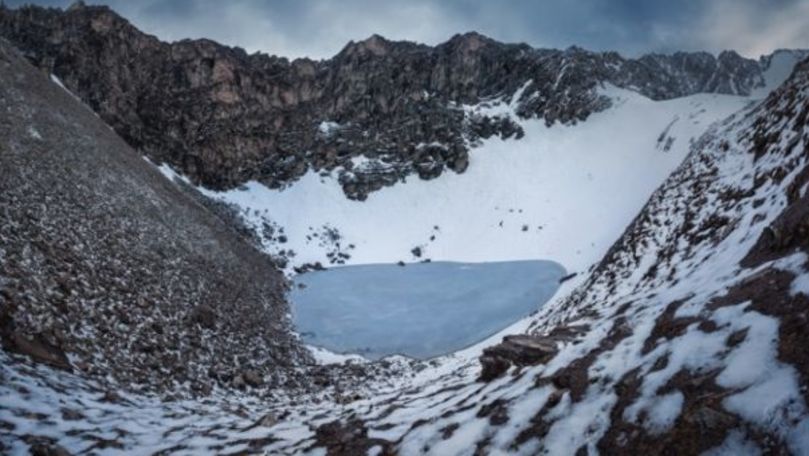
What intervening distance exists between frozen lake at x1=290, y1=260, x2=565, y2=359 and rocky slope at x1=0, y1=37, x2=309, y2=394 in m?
3.15

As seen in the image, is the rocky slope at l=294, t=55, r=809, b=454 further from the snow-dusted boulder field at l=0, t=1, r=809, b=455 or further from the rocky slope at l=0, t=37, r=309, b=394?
the rocky slope at l=0, t=37, r=309, b=394

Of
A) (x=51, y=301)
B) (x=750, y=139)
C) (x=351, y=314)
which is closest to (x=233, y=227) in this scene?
(x=351, y=314)

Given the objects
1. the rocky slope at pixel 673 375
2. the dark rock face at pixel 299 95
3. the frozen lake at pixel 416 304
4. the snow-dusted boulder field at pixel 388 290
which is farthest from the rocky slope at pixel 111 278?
the dark rock face at pixel 299 95

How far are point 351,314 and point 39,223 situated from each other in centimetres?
1732

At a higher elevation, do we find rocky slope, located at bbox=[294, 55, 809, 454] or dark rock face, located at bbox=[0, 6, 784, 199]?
dark rock face, located at bbox=[0, 6, 784, 199]

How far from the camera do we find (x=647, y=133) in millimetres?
51969

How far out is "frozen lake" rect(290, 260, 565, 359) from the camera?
945 inches

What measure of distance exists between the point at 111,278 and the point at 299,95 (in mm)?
55788

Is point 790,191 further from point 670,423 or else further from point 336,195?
point 336,195

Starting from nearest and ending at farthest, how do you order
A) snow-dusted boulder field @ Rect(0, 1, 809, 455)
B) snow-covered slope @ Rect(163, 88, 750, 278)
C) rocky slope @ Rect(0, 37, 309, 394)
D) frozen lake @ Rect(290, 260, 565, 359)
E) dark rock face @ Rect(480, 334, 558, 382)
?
snow-dusted boulder field @ Rect(0, 1, 809, 455) → dark rock face @ Rect(480, 334, 558, 382) → rocky slope @ Rect(0, 37, 309, 394) → frozen lake @ Rect(290, 260, 565, 359) → snow-covered slope @ Rect(163, 88, 750, 278)

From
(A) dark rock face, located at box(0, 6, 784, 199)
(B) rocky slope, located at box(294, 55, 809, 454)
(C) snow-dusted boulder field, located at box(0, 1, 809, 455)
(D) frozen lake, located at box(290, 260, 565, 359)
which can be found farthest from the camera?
(A) dark rock face, located at box(0, 6, 784, 199)

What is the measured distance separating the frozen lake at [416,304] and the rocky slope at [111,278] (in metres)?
3.15

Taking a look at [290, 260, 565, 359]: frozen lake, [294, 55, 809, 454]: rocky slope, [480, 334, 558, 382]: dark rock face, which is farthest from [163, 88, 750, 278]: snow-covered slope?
[480, 334, 558, 382]: dark rock face

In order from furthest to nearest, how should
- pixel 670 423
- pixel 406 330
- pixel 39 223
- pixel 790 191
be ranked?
pixel 406 330 < pixel 39 223 < pixel 790 191 < pixel 670 423
